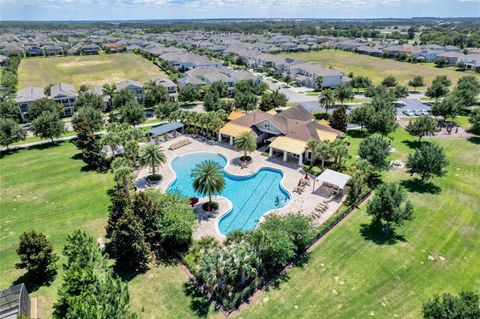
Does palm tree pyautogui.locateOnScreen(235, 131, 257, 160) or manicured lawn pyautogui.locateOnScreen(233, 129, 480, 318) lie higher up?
palm tree pyautogui.locateOnScreen(235, 131, 257, 160)

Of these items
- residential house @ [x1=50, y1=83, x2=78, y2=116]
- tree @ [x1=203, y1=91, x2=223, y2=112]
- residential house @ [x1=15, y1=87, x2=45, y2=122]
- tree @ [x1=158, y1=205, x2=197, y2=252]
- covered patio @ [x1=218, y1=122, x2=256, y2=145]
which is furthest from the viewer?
residential house @ [x1=50, y1=83, x2=78, y2=116]

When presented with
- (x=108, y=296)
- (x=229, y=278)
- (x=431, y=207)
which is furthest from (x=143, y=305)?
(x=431, y=207)

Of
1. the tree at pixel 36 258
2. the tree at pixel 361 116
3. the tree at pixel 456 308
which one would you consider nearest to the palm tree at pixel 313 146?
the tree at pixel 361 116

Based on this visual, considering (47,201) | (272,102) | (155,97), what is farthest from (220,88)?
(47,201)

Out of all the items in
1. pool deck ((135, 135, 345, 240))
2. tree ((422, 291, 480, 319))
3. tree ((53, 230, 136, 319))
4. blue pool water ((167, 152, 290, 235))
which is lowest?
blue pool water ((167, 152, 290, 235))

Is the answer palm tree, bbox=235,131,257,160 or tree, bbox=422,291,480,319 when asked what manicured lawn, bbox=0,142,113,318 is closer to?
palm tree, bbox=235,131,257,160

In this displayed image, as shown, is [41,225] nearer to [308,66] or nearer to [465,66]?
[308,66]

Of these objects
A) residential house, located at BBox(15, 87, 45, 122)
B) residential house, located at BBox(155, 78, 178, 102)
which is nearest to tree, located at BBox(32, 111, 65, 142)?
residential house, located at BBox(15, 87, 45, 122)

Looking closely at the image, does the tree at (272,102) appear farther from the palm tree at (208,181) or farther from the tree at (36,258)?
the tree at (36,258)
